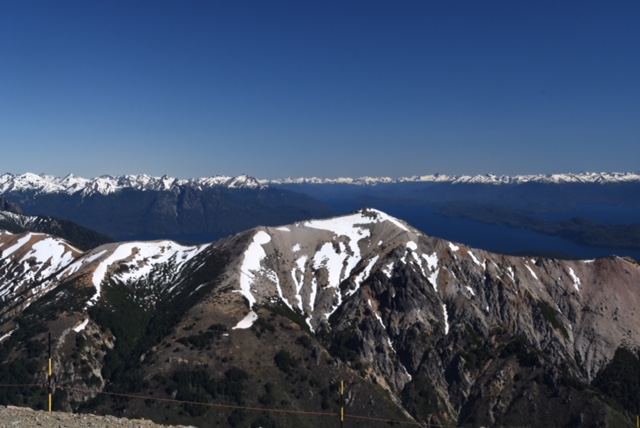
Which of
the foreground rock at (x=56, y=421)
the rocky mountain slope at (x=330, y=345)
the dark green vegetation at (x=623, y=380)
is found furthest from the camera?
the dark green vegetation at (x=623, y=380)

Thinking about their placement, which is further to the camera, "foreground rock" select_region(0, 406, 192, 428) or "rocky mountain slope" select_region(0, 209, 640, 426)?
"rocky mountain slope" select_region(0, 209, 640, 426)

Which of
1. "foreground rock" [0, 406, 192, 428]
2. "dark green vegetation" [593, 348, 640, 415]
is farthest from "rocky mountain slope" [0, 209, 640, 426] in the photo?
"foreground rock" [0, 406, 192, 428]

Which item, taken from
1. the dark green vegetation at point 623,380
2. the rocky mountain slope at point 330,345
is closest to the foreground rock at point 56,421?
the rocky mountain slope at point 330,345

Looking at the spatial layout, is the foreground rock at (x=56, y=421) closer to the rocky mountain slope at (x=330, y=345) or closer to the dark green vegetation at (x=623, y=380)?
Answer: the rocky mountain slope at (x=330, y=345)

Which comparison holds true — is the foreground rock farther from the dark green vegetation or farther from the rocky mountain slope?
the dark green vegetation

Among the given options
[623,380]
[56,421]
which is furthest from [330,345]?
→ [56,421]

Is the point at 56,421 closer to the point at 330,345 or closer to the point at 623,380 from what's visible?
the point at 330,345

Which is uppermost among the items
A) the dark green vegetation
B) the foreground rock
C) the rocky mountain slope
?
the foreground rock

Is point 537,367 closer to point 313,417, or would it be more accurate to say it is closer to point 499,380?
point 499,380

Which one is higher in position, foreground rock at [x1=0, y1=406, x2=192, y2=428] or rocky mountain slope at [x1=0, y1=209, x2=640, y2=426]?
foreground rock at [x1=0, y1=406, x2=192, y2=428]
